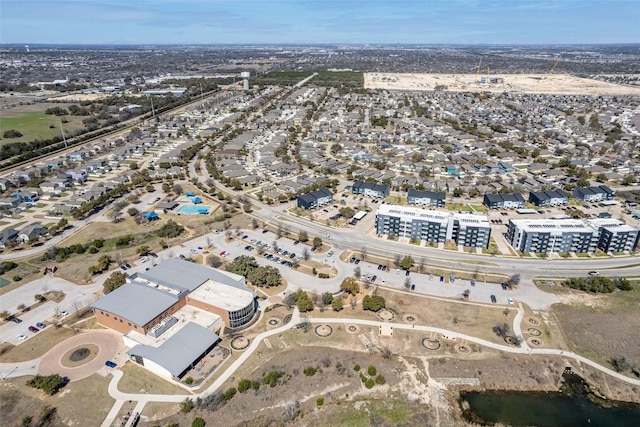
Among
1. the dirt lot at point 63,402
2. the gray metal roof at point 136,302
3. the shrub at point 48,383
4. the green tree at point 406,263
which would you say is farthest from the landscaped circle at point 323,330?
the shrub at point 48,383

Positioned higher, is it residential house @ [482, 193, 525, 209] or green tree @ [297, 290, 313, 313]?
residential house @ [482, 193, 525, 209]

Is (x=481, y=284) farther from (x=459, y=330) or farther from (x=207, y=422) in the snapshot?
(x=207, y=422)

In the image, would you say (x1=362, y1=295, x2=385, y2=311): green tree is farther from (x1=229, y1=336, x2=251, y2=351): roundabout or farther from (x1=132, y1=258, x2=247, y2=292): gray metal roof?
(x1=132, y1=258, x2=247, y2=292): gray metal roof

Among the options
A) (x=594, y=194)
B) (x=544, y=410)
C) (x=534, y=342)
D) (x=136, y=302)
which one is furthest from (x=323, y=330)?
(x=594, y=194)

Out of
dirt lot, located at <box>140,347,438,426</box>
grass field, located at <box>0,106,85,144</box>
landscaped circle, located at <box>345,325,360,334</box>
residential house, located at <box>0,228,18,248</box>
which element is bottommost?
dirt lot, located at <box>140,347,438,426</box>

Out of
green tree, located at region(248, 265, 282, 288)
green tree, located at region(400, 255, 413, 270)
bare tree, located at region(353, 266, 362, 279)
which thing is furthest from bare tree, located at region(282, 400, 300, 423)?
green tree, located at region(400, 255, 413, 270)

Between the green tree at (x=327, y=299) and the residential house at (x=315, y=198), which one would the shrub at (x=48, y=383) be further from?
the residential house at (x=315, y=198)
